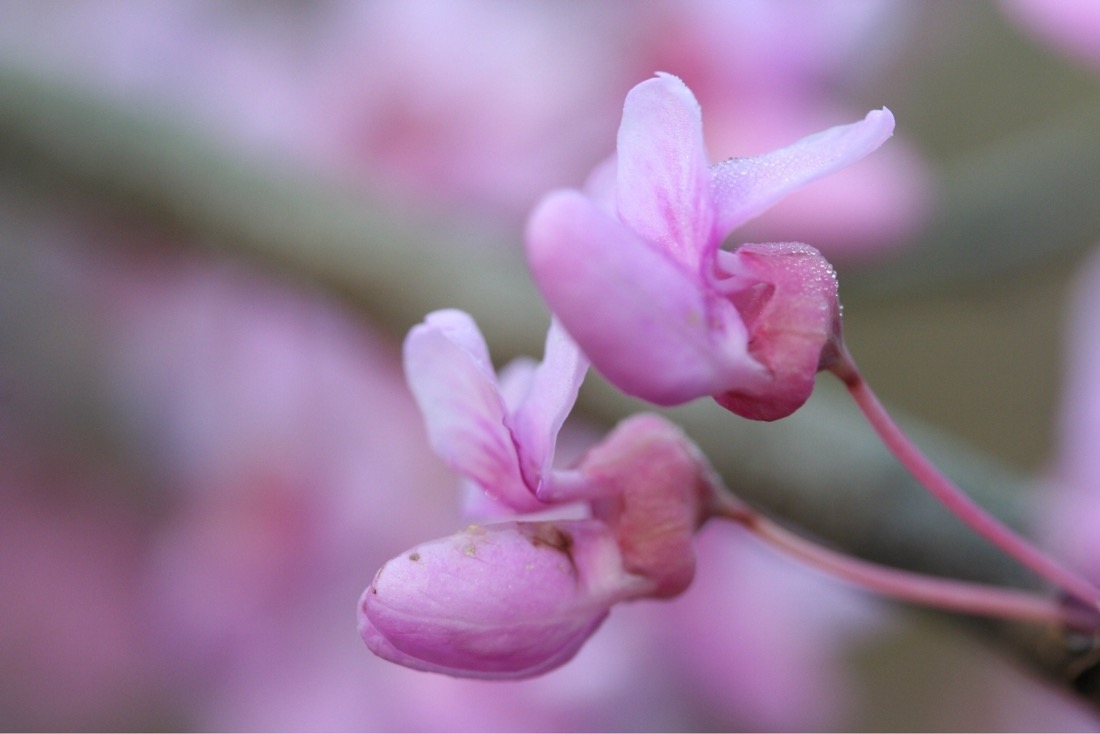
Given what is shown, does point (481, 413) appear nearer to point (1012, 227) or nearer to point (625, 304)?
point (625, 304)

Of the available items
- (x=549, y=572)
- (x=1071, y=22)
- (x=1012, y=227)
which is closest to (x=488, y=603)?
(x=549, y=572)

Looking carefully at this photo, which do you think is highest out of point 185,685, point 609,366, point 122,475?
point 609,366

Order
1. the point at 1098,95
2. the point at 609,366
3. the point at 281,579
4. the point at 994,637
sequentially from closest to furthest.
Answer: the point at 609,366, the point at 994,637, the point at 281,579, the point at 1098,95

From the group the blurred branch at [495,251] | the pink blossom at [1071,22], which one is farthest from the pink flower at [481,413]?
the pink blossom at [1071,22]

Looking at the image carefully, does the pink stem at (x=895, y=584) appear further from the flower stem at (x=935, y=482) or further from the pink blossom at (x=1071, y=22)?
the pink blossom at (x=1071, y=22)

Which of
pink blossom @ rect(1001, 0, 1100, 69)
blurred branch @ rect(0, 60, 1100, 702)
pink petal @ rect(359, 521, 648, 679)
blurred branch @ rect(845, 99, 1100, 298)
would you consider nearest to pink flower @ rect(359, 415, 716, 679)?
pink petal @ rect(359, 521, 648, 679)

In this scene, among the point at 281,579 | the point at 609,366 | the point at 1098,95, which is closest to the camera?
the point at 609,366

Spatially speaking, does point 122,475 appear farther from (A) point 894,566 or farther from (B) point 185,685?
(A) point 894,566

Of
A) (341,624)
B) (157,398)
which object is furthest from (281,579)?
(157,398)

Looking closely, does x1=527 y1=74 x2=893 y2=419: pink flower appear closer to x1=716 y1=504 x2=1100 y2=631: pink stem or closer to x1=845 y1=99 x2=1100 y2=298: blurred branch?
x1=716 y1=504 x2=1100 y2=631: pink stem
